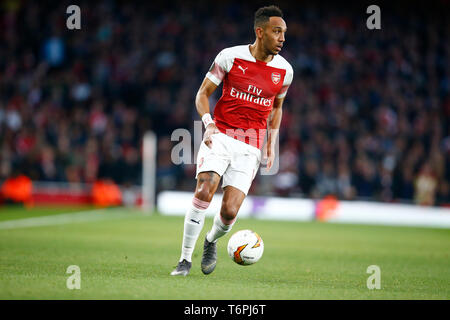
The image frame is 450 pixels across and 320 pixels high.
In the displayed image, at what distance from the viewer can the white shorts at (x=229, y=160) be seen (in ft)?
24.6

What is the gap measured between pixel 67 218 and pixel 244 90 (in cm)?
963

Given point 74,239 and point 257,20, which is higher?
point 257,20

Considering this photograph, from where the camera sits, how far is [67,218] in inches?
640

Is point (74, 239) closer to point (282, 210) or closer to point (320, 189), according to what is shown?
point (282, 210)

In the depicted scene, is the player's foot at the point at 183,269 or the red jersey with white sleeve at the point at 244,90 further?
the red jersey with white sleeve at the point at 244,90

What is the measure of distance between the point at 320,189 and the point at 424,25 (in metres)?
8.61

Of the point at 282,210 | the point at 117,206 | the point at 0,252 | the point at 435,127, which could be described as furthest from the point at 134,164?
the point at 0,252

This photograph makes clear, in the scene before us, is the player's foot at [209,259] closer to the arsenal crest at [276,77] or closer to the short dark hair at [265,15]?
the arsenal crest at [276,77]

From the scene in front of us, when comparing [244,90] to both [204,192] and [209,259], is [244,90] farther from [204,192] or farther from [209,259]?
[209,259]

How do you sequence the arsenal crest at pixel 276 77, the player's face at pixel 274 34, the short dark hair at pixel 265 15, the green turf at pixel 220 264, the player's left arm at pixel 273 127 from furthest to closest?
the player's left arm at pixel 273 127 → the arsenal crest at pixel 276 77 → the short dark hair at pixel 265 15 → the player's face at pixel 274 34 → the green turf at pixel 220 264

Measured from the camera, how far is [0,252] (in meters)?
9.19

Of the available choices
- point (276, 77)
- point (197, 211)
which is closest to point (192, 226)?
point (197, 211)

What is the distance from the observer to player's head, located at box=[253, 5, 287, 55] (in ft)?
24.9

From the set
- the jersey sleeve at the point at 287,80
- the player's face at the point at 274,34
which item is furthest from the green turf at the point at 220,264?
the player's face at the point at 274,34
